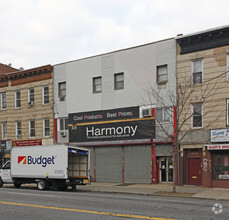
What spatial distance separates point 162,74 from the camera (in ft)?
78.0

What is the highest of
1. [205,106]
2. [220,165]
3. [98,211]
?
[205,106]

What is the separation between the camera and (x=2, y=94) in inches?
1310

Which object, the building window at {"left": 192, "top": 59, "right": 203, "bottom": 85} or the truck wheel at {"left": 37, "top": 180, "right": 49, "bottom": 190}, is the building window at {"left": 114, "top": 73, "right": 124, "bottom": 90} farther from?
the truck wheel at {"left": 37, "top": 180, "right": 49, "bottom": 190}

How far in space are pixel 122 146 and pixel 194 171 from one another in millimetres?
5801

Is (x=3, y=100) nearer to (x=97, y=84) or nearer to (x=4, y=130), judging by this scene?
A: (x=4, y=130)

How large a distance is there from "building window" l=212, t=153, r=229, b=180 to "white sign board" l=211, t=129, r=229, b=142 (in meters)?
0.83

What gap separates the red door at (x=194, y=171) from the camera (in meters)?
21.8

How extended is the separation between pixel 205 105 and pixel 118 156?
7731mm

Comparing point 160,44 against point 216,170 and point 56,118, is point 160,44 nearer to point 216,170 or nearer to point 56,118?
point 216,170

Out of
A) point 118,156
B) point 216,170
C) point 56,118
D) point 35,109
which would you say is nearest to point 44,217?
point 216,170

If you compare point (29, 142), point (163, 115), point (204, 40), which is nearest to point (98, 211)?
point (163, 115)

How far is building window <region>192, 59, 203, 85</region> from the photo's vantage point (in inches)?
872

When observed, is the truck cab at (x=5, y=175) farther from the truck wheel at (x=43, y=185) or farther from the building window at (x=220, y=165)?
the building window at (x=220, y=165)

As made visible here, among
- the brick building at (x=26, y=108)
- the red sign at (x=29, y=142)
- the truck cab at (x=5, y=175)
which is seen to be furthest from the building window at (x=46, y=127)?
the truck cab at (x=5, y=175)
